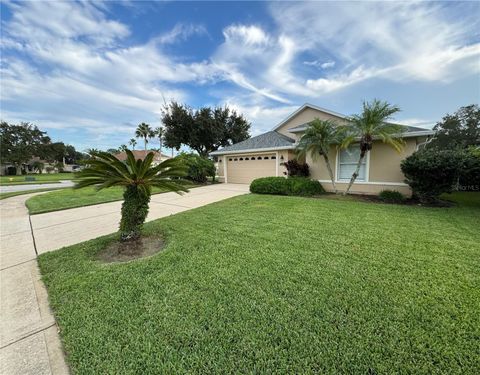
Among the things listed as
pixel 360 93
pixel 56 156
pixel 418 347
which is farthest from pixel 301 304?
pixel 56 156

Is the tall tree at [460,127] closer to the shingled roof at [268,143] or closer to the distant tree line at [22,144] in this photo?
the shingled roof at [268,143]

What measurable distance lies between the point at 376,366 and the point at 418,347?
50 centimetres

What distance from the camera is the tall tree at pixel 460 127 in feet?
74.6

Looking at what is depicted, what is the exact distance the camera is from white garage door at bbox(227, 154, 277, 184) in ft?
45.7

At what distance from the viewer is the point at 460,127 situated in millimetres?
23844

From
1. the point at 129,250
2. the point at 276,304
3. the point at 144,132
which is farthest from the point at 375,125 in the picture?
the point at 144,132

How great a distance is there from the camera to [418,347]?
1.79 m

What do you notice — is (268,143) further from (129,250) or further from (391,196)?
(129,250)

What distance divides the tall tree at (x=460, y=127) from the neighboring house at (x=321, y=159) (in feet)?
62.7

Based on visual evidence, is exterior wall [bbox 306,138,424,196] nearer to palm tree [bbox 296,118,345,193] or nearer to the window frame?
the window frame

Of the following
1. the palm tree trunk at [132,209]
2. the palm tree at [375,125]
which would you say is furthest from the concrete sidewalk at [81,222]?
the palm tree at [375,125]

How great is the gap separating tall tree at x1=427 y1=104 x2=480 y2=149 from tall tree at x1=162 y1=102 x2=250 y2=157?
2352cm

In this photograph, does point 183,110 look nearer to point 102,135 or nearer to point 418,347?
point 102,135

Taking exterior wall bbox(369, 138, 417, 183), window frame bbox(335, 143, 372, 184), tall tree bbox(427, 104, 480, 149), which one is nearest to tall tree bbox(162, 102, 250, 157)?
window frame bbox(335, 143, 372, 184)
